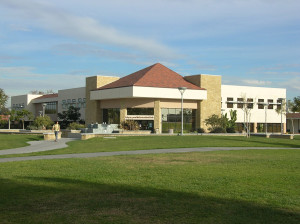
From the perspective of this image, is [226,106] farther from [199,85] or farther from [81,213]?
[81,213]

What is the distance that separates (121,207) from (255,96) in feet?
236

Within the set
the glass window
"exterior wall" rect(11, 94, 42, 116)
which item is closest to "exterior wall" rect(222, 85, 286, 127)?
the glass window

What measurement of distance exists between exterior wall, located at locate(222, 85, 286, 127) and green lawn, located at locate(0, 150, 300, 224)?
6032 cm

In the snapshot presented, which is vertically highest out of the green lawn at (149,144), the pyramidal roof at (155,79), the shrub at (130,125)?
the pyramidal roof at (155,79)

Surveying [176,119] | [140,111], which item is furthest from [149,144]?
[176,119]

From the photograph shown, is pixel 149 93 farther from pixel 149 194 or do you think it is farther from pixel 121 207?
pixel 121 207

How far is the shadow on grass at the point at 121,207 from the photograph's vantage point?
675cm

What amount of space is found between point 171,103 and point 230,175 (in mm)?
46958

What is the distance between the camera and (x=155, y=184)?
398 inches

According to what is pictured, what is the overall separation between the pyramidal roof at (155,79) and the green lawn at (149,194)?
42695mm

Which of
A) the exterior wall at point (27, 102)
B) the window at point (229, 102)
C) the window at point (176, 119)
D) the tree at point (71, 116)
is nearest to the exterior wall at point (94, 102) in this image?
the tree at point (71, 116)

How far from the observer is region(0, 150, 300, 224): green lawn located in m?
6.92

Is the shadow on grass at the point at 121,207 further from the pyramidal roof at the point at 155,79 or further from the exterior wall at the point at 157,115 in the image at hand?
the exterior wall at the point at 157,115

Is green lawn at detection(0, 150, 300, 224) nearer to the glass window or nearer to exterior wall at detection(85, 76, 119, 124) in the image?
the glass window
